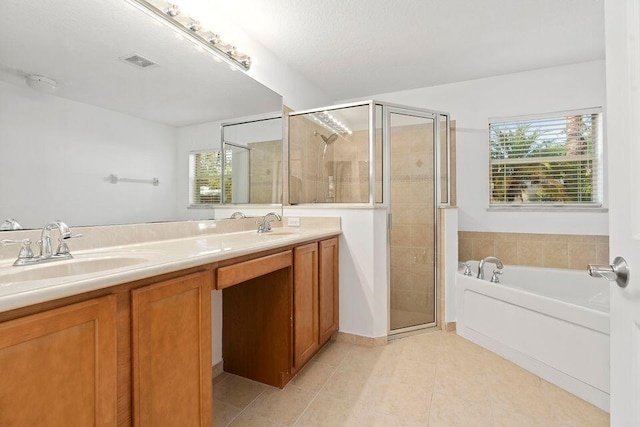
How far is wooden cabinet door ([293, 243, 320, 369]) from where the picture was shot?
1.84 meters

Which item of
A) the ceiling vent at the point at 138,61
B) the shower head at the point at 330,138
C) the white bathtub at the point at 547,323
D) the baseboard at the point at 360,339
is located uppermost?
the ceiling vent at the point at 138,61

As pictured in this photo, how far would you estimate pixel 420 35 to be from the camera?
238 cm

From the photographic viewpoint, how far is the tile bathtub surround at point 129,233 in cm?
115

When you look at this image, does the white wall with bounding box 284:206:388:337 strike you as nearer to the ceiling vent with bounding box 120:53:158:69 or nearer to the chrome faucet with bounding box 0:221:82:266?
the ceiling vent with bounding box 120:53:158:69

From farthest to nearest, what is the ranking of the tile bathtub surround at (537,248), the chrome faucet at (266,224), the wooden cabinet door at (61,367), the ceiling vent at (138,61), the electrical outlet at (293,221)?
1. the tile bathtub surround at (537,248)
2. the electrical outlet at (293,221)
3. the chrome faucet at (266,224)
4. the ceiling vent at (138,61)
5. the wooden cabinet door at (61,367)

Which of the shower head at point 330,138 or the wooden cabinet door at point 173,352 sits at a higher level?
the shower head at point 330,138

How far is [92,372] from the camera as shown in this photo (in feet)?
2.64

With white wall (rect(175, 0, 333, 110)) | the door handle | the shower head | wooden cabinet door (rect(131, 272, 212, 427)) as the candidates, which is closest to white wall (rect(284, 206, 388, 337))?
the shower head

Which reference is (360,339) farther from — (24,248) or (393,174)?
(24,248)

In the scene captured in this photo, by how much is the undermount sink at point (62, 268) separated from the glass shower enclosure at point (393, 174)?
164cm

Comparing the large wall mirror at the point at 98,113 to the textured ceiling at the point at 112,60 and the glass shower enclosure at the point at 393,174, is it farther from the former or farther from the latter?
the glass shower enclosure at the point at 393,174

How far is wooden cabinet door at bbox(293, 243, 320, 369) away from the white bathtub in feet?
4.32

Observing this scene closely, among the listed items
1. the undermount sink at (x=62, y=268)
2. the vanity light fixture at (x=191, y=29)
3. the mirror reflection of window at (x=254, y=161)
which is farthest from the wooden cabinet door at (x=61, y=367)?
the vanity light fixture at (x=191, y=29)

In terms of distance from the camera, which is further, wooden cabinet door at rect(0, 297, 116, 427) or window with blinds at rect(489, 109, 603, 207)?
window with blinds at rect(489, 109, 603, 207)
